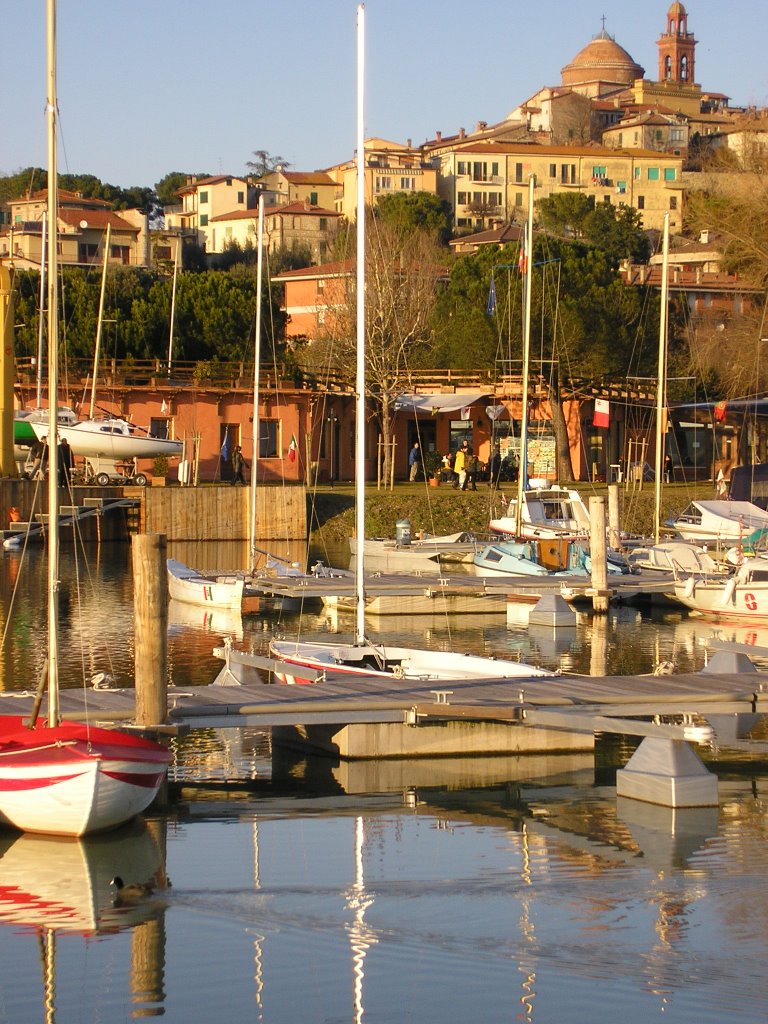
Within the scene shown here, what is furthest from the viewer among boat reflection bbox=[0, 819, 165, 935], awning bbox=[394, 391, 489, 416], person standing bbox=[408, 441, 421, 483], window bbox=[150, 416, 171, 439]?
person standing bbox=[408, 441, 421, 483]

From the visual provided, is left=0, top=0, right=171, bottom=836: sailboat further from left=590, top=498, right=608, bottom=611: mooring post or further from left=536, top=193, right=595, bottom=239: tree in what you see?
left=536, top=193, right=595, bottom=239: tree

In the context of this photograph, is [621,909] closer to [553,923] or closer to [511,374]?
[553,923]

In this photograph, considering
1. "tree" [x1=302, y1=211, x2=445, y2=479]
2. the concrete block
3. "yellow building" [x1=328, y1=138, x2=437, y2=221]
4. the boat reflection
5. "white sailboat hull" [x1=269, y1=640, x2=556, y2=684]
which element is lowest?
the boat reflection

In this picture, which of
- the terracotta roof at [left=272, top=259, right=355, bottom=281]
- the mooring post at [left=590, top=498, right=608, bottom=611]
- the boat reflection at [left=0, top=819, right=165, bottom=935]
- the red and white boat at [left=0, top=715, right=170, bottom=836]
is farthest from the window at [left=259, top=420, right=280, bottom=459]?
the red and white boat at [left=0, top=715, right=170, bottom=836]

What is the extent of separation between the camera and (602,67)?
635 ft

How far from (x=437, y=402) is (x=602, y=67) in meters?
142

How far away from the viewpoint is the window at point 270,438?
62844 mm

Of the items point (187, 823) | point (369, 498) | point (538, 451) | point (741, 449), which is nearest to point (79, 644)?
point (187, 823)

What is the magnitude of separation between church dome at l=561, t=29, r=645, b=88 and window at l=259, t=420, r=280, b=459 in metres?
139

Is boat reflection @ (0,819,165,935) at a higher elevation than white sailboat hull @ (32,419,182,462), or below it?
below

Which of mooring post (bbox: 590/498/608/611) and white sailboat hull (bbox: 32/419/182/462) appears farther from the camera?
white sailboat hull (bbox: 32/419/182/462)

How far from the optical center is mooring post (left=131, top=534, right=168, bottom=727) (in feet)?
55.2

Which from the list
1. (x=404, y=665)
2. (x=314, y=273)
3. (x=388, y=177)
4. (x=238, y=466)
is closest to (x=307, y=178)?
(x=388, y=177)

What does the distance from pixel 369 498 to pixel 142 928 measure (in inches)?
1606
